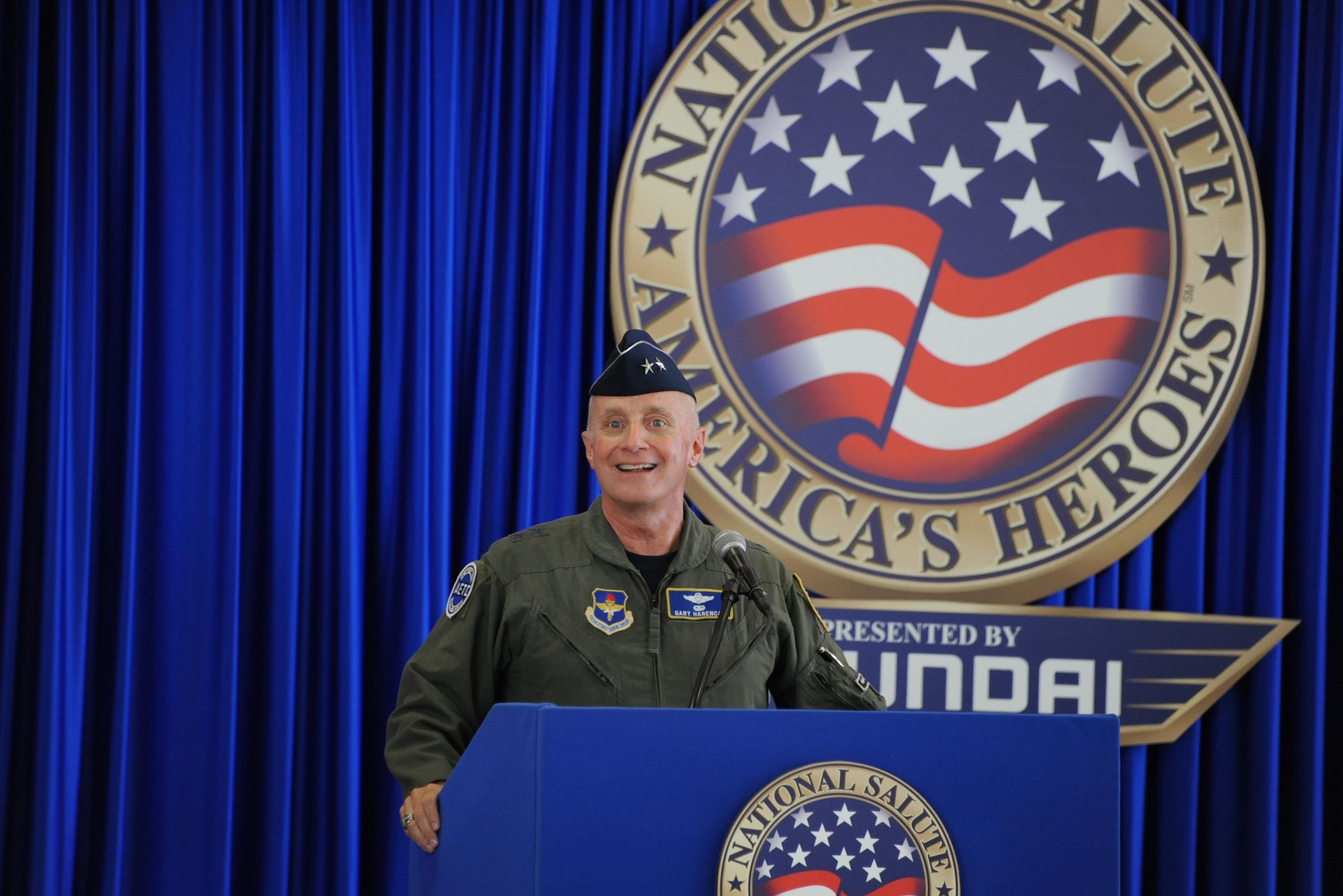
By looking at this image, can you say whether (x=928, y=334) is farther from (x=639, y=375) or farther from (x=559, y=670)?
(x=559, y=670)

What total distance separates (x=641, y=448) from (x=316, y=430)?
1.18 meters

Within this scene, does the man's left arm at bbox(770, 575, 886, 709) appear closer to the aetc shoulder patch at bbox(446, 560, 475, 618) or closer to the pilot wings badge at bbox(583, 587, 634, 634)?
the pilot wings badge at bbox(583, 587, 634, 634)

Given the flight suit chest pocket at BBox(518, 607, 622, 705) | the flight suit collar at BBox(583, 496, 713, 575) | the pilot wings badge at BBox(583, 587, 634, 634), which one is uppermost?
the flight suit collar at BBox(583, 496, 713, 575)

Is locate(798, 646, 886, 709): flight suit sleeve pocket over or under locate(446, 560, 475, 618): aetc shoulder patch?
→ under

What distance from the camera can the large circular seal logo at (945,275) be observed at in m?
3.16

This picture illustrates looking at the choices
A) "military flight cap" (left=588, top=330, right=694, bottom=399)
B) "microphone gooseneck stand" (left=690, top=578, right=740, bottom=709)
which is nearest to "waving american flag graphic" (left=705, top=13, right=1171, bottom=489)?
"military flight cap" (left=588, top=330, right=694, bottom=399)

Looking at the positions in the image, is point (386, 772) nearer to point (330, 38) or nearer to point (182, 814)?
point (182, 814)

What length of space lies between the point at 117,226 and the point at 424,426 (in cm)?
81

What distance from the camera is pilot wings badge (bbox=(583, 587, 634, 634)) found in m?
2.05

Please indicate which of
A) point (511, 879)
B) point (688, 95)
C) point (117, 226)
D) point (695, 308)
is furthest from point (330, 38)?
point (511, 879)

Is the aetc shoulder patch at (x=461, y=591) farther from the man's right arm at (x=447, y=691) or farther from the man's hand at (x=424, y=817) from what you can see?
the man's hand at (x=424, y=817)

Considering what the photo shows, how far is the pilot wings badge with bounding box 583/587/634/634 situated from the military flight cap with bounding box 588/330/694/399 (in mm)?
323

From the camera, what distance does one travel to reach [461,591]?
2.06 m

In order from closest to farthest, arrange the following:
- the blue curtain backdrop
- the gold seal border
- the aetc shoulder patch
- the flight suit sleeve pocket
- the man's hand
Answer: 1. the man's hand
2. the flight suit sleeve pocket
3. the aetc shoulder patch
4. the blue curtain backdrop
5. the gold seal border
